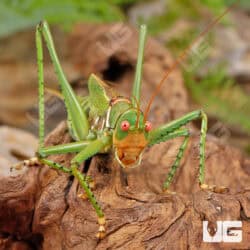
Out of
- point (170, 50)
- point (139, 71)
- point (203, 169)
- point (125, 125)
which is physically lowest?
point (203, 169)

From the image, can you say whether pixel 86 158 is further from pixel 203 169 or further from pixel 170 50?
pixel 170 50

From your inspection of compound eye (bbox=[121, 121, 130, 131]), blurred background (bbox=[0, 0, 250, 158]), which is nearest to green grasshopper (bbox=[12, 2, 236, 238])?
compound eye (bbox=[121, 121, 130, 131])

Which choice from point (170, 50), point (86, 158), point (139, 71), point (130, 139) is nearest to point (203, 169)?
point (130, 139)

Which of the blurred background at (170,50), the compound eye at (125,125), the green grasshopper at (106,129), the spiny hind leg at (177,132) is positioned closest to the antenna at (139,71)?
the green grasshopper at (106,129)

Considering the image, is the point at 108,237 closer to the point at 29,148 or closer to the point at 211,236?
the point at 211,236

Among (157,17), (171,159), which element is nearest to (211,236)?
(171,159)

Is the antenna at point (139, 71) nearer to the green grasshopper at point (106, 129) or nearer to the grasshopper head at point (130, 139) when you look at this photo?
the green grasshopper at point (106, 129)

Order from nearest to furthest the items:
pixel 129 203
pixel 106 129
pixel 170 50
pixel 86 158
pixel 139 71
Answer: pixel 129 203
pixel 86 158
pixel 106 129
pixel 139 71
pixel 170 50

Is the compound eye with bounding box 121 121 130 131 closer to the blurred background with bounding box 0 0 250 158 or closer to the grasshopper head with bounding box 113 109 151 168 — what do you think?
the grasshopper head with bounding box 113 109 151 168
